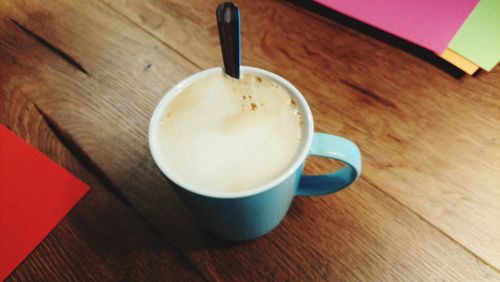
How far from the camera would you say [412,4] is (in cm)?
65

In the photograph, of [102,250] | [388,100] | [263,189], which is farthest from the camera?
[388,100]

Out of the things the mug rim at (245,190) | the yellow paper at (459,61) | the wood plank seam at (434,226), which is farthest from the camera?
the yellow paper at (459,61)

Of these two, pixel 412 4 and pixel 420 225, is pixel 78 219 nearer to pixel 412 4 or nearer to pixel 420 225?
pixel 420 225

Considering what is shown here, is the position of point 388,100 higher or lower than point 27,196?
higher

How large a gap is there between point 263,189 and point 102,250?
28cm

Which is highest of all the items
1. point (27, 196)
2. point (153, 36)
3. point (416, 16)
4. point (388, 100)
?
point (416, 16)

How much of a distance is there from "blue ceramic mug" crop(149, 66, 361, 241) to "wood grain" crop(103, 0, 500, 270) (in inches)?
5.1

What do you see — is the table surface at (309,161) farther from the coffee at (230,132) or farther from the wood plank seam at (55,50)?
the coffee at (230,132)

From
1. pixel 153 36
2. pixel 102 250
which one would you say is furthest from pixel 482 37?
pixel 102 250

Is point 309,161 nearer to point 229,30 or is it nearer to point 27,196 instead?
point 229,30

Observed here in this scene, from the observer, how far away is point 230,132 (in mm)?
406

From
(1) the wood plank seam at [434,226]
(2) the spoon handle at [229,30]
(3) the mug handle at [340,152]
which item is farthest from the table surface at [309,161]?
(2) the spoon handle at [229,30]

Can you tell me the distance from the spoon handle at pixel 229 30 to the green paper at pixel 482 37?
1.43 feet

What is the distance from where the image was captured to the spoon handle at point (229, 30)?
335 millimetres
